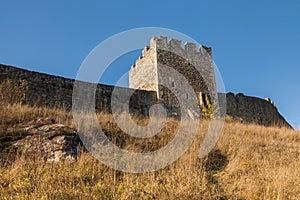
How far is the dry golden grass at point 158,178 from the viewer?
3104 millimetres

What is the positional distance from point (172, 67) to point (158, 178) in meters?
15.0

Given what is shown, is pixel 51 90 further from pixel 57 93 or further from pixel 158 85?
pixel 158 85

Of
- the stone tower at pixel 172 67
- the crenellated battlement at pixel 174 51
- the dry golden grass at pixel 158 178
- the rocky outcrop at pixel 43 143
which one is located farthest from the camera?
the crenellated battlement at pixel 174 51

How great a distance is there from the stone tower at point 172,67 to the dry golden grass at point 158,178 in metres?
10.6

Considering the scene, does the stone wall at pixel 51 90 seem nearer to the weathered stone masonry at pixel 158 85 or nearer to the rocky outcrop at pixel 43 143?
the weathered stone masonry at pixel 158 85

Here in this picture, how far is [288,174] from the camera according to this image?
13.5 feet

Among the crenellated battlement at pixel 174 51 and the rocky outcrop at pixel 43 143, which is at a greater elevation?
the crenellated battlement at pixel 174 51

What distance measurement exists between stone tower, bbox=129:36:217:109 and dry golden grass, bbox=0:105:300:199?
34.7ft

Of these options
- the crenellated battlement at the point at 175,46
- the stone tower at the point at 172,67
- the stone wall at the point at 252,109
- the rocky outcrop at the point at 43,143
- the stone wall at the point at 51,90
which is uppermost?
the crenellated battlement at the point at 175,46

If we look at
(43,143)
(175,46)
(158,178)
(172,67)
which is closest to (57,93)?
(43,143)

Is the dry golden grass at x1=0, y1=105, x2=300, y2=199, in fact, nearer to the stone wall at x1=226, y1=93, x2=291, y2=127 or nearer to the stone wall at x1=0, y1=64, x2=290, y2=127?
the stone wall at x1=0, y1=64, x2=290, y2=127

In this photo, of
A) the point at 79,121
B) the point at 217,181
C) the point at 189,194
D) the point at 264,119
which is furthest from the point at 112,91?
the point at 264,119

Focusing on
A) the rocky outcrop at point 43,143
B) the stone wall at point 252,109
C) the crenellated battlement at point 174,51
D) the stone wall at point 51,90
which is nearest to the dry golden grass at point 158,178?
the rocky outcrop at point 43,143

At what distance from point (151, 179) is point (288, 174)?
6.89ft
